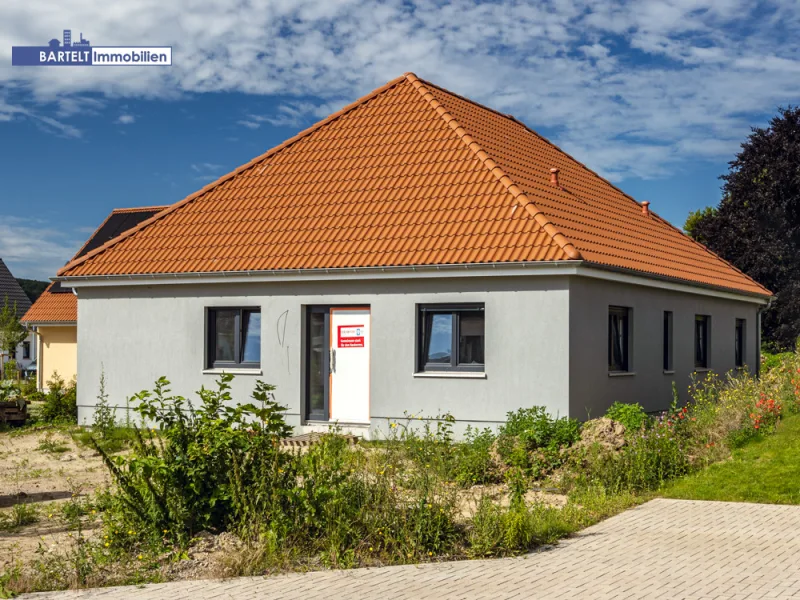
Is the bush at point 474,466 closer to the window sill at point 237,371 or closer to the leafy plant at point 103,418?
the leafy plant at point 103,418

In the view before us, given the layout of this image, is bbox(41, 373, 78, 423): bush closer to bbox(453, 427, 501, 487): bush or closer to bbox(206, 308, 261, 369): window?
bbox(206, 308, 261, 369): window

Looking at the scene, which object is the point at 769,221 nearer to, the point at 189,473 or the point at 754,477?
the point at 754,477

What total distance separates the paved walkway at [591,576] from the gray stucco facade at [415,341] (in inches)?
251

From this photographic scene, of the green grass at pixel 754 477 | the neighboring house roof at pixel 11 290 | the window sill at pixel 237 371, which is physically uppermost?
the neighboring house roof at pixel 11 290

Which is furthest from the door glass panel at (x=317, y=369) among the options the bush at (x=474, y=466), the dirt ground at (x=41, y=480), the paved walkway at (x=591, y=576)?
the paved walkway at (x=591, y=576)

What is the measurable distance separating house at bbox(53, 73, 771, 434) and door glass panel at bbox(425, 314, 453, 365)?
3 cm

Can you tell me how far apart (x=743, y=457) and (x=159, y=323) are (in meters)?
11.8

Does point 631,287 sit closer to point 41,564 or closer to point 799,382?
point 799,382

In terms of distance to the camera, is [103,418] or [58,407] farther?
[58,407]

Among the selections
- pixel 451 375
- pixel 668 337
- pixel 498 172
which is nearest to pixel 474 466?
pixel 451 375

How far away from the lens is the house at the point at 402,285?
1596 centimetres

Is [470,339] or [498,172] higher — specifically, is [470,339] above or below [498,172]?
below

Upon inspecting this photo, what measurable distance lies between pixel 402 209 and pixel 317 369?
3.47 metres

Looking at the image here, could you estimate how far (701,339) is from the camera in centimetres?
2234
